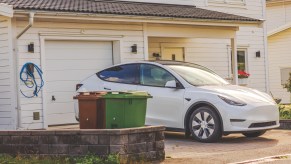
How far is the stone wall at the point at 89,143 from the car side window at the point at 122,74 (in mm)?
3773

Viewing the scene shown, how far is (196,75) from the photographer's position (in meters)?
12.7

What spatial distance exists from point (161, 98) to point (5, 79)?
12.5 feet

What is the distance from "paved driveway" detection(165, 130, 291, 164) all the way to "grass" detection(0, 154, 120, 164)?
1066mm

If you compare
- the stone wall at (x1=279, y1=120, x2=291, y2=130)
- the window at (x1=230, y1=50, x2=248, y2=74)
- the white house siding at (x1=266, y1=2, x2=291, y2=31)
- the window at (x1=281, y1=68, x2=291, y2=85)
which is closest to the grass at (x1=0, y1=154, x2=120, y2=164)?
the stone wall at (x1=279, y1=120, x2=291, y2=130)

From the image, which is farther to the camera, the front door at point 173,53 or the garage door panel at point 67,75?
the front door at point 173,53

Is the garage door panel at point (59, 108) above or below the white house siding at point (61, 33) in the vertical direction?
below

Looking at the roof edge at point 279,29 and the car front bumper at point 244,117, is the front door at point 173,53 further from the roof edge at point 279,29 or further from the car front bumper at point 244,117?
the roof edge at point 279,29

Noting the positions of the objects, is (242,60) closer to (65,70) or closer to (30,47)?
(65,70)

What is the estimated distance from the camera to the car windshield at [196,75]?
12.4 meters

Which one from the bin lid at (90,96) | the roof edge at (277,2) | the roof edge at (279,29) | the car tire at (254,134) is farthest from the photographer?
the roof edge at (277,2)

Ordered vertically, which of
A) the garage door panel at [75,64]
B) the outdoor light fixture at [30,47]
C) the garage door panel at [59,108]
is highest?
the outdoor light fixture at [30,47]

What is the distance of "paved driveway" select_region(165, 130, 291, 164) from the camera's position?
9.52 meters

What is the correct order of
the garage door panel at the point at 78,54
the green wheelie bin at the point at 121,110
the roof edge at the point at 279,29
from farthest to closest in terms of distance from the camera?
the roof edge at the point at 279,29, the garage door panel at the point at 78,54, the green wheelie bin at the point at 121,110

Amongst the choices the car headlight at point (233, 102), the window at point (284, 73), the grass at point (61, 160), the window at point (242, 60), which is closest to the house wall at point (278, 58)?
the window at point (284, 73)
